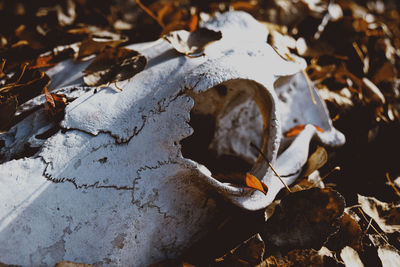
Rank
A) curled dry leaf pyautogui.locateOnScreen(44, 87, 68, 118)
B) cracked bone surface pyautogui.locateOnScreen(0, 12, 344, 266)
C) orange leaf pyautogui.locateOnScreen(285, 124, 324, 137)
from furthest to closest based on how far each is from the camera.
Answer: orange leaf pyautogui.locateOnScreen(285, 124, 324, 137)
curled dry leaf pyautogui.locateOnScreen(44, 87, 68, 118)
cracked bone surface pyautogui.locateOnScreen(0, 12, 344, 266)

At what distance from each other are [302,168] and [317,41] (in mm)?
869

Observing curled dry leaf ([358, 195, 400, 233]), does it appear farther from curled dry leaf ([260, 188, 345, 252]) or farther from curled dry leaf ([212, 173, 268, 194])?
curled dry leaf ([212, 173, 268, 194])

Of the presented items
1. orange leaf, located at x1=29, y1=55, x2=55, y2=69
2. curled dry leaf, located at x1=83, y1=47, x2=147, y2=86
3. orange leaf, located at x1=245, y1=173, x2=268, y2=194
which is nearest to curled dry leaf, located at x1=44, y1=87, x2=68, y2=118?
curled dry leaf, located at x1=83, y1=47, x2=147, y2=86

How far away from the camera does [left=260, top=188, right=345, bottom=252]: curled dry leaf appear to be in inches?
44.5

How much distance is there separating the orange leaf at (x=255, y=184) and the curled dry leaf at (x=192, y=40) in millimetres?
476

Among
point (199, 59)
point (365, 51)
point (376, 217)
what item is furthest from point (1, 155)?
point (365, 51)

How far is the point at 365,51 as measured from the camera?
1.92m

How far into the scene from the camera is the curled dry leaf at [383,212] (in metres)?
1.28

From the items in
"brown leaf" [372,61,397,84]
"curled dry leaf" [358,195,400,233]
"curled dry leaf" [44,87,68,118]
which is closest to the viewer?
"curled dry leaf" [44,87,68,118]

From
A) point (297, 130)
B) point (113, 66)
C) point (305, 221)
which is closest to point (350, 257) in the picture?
point (305, 221)

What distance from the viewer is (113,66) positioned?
121 centimetres

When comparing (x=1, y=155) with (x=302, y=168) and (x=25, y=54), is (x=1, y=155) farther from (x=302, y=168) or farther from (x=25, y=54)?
(x=302, y=168)

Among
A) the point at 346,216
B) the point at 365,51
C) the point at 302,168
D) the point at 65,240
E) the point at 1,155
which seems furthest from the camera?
the point at 365,51

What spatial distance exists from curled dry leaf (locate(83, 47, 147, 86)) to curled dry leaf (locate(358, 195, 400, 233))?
1047 millimetres
